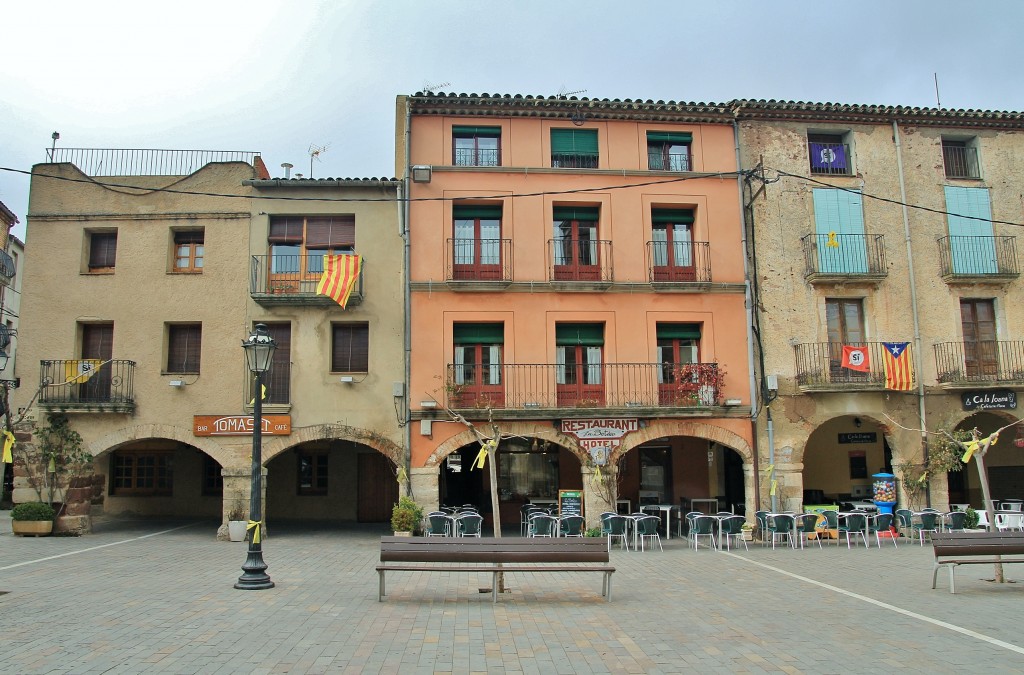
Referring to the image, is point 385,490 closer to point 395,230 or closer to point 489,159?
point 395,230

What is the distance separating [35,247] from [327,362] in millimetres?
7828

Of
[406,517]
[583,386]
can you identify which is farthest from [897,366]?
[406,517]

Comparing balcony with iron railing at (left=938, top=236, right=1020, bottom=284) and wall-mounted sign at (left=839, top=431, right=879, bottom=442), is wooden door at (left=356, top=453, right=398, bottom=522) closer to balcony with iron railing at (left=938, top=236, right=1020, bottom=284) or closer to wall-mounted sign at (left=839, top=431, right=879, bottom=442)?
wall-mounted sign at (left=839, top=431, right=879, bottom=442)

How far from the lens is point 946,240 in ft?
62.4

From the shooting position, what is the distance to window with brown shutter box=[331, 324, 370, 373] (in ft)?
59.7

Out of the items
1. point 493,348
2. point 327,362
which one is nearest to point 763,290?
point 493,348

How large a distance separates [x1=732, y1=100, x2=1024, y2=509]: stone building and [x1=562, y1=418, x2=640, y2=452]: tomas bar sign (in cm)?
358

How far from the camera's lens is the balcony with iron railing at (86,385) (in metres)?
17.4

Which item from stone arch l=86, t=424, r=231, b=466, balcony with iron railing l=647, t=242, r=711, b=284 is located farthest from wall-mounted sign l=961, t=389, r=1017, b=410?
stone arch l=86, t=424, r=231, b=466

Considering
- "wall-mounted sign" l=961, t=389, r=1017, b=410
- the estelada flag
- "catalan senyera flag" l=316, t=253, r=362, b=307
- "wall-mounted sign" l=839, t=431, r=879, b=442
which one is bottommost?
"wall-mounted sign" l=839, t=431, r=879, b=442

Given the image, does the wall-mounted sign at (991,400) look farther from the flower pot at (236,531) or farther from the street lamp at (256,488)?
the flower pot at (236,531)

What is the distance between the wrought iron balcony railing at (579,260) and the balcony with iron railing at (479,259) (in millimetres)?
1122

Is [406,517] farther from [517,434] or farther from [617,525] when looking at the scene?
[617,525]

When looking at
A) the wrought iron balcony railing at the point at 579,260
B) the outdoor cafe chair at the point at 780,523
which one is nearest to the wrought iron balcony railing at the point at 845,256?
the wrought iron balcony railing at the point at 579,260
